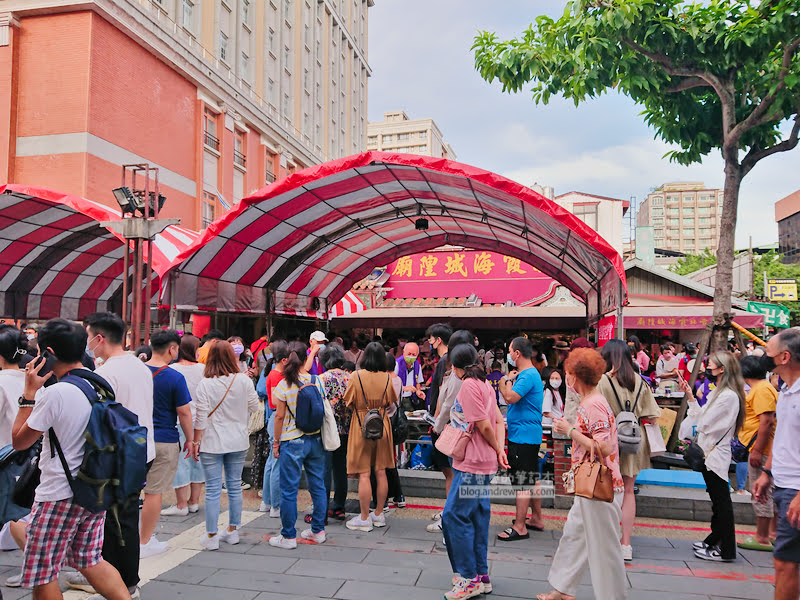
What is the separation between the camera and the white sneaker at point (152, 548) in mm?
4625

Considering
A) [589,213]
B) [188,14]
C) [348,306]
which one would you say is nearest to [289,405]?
[348,306]

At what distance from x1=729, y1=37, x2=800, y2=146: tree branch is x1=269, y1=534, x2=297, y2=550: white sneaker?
27.2ft

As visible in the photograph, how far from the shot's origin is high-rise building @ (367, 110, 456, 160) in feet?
328

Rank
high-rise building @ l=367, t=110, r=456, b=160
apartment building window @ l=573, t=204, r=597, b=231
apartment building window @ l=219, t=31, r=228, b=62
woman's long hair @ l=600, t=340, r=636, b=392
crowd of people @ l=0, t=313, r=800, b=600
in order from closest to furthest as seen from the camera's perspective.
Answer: crowd of people @ l=0, t=313, r=800, b=600 → woman's long hair @ l=600, t=340, r=636, b=392 → apartment building window @ l=219, t=31, r=228, b=62 → apartment building window @ l=573, t=204, r=597, b=231 → high-rise building @ l=367, t=110, r=456, b=160

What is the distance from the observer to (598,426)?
11.9 ft

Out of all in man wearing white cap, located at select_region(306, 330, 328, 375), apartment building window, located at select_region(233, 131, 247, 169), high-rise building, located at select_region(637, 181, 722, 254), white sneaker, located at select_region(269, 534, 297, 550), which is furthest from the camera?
high-rise building, located at select_region(637, 181, 722, 254)

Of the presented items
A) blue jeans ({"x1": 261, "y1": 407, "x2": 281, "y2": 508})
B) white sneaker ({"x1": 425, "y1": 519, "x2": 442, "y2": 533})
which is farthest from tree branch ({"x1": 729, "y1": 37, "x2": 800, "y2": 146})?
blue jeans ({"x1": 261, "y1": 407, "x2": 281, "y2": 508})

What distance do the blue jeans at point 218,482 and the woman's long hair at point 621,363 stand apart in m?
3.23

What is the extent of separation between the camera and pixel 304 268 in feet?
48.5

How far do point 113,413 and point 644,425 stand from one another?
4.10 metres

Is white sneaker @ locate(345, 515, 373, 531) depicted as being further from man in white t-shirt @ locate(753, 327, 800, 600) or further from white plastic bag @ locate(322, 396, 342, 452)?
man in white t-shirt @ locate(753, 327, 800, 600)

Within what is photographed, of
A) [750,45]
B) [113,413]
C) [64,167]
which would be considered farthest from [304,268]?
[113,413]

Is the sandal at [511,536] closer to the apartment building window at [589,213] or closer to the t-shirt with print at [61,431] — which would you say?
the t-shirt with print at [61,431]

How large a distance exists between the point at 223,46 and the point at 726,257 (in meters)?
20.9
